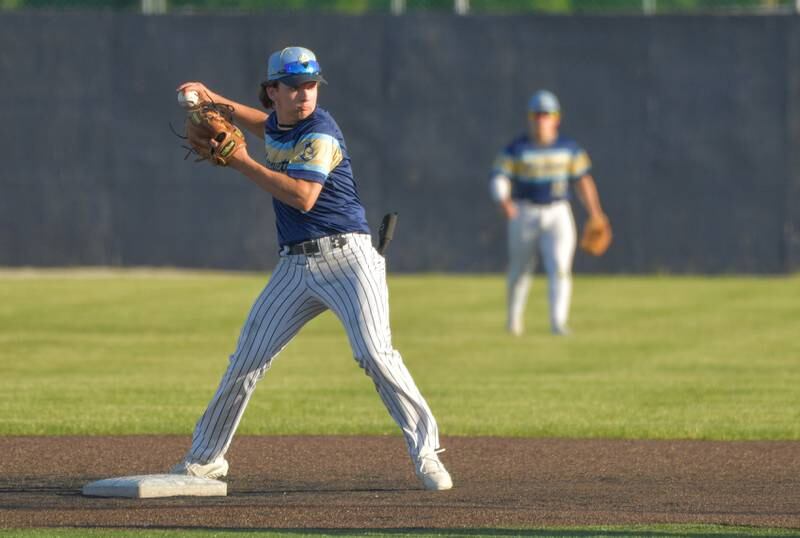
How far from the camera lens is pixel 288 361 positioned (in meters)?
14.1

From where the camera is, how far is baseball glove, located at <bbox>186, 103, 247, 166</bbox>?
7242 mm

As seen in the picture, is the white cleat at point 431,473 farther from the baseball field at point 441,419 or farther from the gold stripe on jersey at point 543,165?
the gold stripe on jersey at point 543,165

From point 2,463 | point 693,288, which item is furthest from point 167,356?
point 693,288

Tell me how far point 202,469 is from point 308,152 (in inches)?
63.5

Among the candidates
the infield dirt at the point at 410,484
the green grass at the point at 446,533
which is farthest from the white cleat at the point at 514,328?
the green grass at the point at 446,533

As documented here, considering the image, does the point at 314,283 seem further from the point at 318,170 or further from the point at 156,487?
the point at 156,487

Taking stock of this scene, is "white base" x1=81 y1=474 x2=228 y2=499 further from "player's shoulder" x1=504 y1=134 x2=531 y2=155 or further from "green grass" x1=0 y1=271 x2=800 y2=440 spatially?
"player's shoulder" x1=504 y1=134 x2=531 y2=155

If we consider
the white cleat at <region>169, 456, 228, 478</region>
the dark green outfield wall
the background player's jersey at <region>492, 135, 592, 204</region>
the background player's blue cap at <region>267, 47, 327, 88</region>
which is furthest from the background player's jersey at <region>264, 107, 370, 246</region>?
the dark green outfield wall

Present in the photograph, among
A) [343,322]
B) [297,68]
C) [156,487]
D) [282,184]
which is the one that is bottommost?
[156,487]

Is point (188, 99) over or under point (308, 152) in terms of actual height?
over

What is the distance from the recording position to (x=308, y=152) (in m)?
7.43

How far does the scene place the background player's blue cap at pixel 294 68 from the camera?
7441 mm

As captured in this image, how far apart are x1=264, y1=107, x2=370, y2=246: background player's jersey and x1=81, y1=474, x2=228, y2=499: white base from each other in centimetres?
117

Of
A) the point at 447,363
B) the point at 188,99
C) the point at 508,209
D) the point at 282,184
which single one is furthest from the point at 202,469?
the point at 508,209
